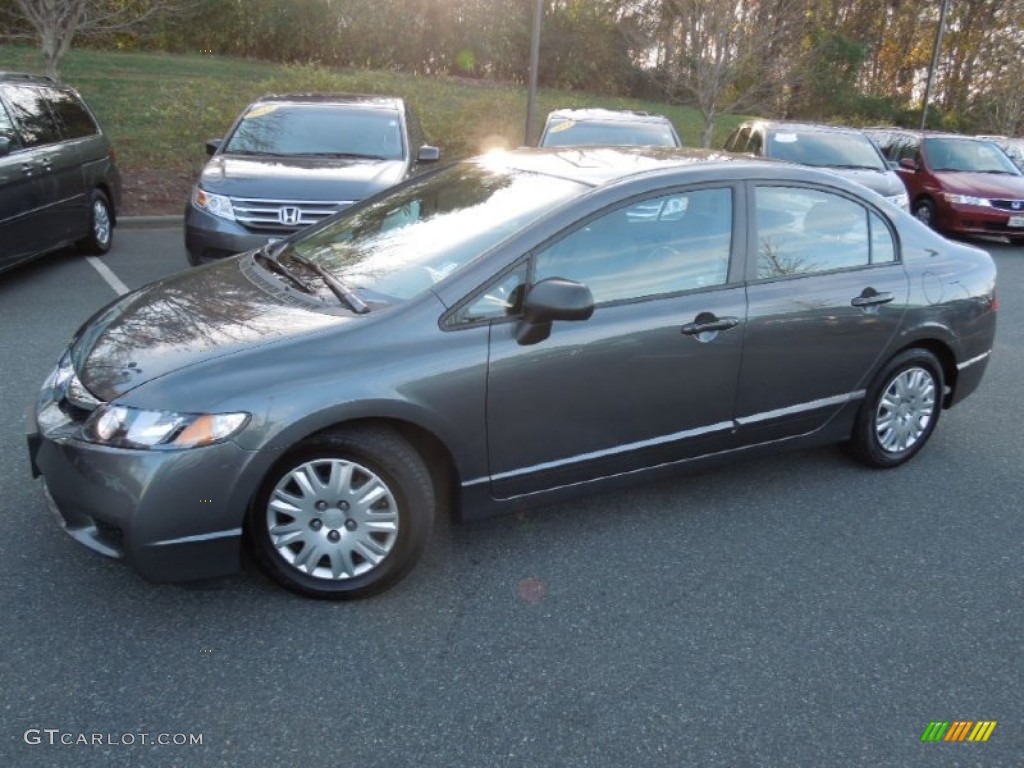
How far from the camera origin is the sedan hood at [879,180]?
10.6 meters

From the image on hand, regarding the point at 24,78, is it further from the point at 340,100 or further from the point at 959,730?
the point at 959,730

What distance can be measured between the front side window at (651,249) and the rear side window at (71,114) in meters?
6.60

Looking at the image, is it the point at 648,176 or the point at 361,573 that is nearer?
the point at 361,573

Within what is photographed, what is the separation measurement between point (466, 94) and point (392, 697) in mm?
18597

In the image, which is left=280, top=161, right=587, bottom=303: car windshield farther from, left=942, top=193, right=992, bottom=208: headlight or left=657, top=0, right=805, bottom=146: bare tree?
left=657, top=0, right=805, bottom=146: bare tree

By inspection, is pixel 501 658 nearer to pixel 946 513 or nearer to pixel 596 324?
pixel 596 324

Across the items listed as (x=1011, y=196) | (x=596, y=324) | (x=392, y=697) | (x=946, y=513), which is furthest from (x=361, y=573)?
(x=1011, y=196)

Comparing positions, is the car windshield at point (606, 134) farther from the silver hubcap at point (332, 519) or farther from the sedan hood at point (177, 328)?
the silver hubcap at point (332, 519)

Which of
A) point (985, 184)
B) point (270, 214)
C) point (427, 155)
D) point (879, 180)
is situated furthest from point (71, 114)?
point (985, 184)

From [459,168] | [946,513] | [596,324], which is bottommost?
[946,513]

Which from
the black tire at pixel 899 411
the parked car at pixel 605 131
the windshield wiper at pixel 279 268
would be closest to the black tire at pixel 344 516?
the windshield wiper at pixel 279 268

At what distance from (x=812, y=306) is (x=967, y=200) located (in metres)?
9.79

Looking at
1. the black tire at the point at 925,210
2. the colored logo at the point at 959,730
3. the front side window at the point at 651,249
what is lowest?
the black tire at the point at 925,210

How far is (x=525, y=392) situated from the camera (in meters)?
3.37
